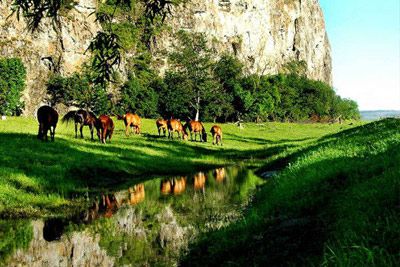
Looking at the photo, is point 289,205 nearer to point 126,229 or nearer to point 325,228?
point 325,228

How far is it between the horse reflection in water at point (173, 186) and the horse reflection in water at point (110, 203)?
1.13 m

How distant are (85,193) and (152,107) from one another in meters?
115

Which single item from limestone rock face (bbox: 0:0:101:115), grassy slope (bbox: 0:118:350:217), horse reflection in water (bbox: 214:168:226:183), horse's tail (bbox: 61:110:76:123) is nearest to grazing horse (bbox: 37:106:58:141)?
grassy slope (bbox: 0:118:350:217)

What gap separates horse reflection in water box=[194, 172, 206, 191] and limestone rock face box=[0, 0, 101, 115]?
377 feet

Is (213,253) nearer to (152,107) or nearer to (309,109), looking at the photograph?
(152,107)

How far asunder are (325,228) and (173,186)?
566 inches

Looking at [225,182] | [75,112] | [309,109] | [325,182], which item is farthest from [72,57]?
[325,182]

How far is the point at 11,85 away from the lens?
118750 millimetres

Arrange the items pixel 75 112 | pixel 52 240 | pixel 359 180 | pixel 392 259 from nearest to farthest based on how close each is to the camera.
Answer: pixel 392 259 → pixel 359 180 → pixel 52 240 → pixel 75 112

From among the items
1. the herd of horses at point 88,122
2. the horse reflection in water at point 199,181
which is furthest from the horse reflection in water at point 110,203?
the herd of horses at point 88,122

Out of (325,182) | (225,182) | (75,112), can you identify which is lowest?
(225,182)

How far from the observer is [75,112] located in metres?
34.6

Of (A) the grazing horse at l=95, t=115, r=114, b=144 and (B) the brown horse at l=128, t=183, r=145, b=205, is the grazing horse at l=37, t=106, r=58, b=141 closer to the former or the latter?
(A) the grazing horse at l=95, t=115, r=114, b=144

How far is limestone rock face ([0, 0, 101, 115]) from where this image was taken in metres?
141
